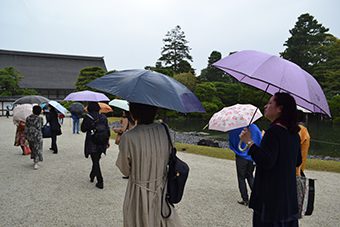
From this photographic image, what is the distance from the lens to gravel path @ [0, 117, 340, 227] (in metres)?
3.44

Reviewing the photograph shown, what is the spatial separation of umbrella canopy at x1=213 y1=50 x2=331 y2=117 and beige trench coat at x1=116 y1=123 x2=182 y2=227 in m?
0.79

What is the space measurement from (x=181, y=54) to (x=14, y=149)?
1438 inches

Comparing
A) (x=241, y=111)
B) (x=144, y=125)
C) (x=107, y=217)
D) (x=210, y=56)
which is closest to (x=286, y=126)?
Answer: (x=144, y=125)

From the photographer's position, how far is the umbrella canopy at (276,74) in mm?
1997

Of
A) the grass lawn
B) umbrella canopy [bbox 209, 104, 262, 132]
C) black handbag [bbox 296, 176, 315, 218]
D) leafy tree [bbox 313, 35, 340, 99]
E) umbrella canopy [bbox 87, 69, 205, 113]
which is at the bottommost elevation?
the grass lawn

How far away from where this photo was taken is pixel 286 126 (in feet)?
6.56

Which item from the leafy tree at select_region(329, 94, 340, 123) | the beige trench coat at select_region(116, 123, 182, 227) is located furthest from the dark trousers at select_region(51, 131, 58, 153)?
the leafy tree at select_region(329, 94, 340, 123)

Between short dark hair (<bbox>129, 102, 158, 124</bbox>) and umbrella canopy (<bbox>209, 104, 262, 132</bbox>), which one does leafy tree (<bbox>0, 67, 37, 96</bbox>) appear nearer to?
umbrella canopy (<bbox>209, 104, 262, 132</bbox>)

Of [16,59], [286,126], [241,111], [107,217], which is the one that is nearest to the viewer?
[286,126]

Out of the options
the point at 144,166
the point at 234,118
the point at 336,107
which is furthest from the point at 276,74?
the point at 336,107

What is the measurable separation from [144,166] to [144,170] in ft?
0.10

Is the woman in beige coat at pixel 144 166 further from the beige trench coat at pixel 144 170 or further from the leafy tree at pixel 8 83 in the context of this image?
the leafy tree at pixel 8 83

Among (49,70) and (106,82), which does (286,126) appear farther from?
(49,70)

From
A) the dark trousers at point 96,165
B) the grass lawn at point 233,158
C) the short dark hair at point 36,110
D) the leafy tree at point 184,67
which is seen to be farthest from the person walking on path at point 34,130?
the leafy tree at point 184,67
